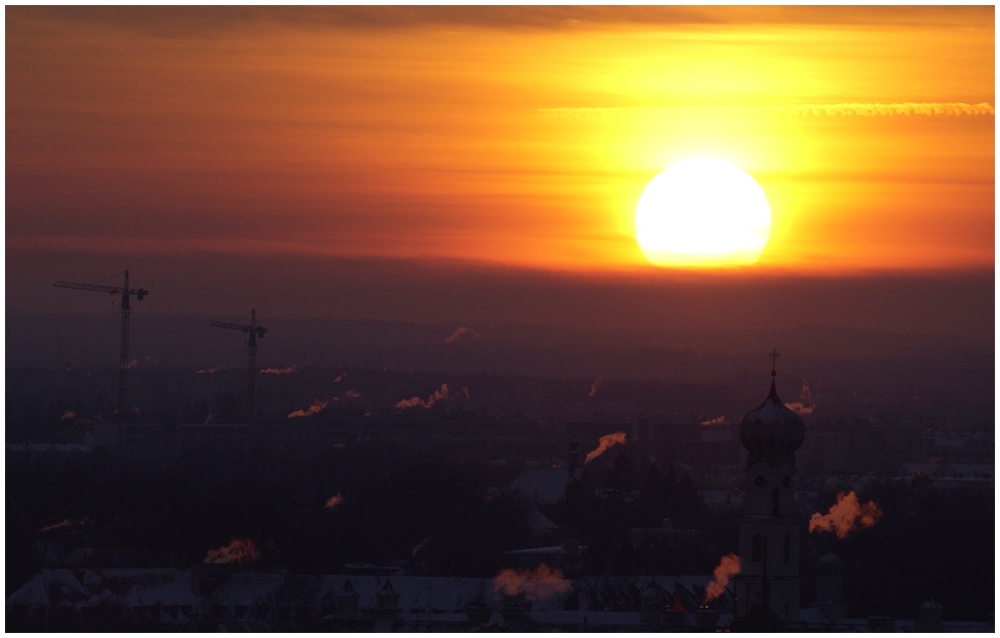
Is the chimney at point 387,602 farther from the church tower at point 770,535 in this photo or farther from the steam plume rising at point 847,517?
the steam plume rising at point 847,517

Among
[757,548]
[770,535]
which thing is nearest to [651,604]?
[757,548]

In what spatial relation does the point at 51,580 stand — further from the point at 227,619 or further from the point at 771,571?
the point at 771,571

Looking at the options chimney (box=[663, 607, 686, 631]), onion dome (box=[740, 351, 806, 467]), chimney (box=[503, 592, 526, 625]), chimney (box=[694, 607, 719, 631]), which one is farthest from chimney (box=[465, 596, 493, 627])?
onion dome (box=[740, 351, 806, 467])

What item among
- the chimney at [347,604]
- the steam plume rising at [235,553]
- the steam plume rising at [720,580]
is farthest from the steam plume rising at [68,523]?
the chimney at [347,604]

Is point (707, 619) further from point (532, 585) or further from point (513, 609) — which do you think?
point (532, 585)

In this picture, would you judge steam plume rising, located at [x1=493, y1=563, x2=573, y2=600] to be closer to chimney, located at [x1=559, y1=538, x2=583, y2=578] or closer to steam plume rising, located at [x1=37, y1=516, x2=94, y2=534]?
chimney, located at [x1=559, y1=538, x2=583, y2=578]

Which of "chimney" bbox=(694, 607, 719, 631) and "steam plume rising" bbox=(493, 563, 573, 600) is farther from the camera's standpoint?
"steam plume rising" bbox=(493, 563, 573, 600)
